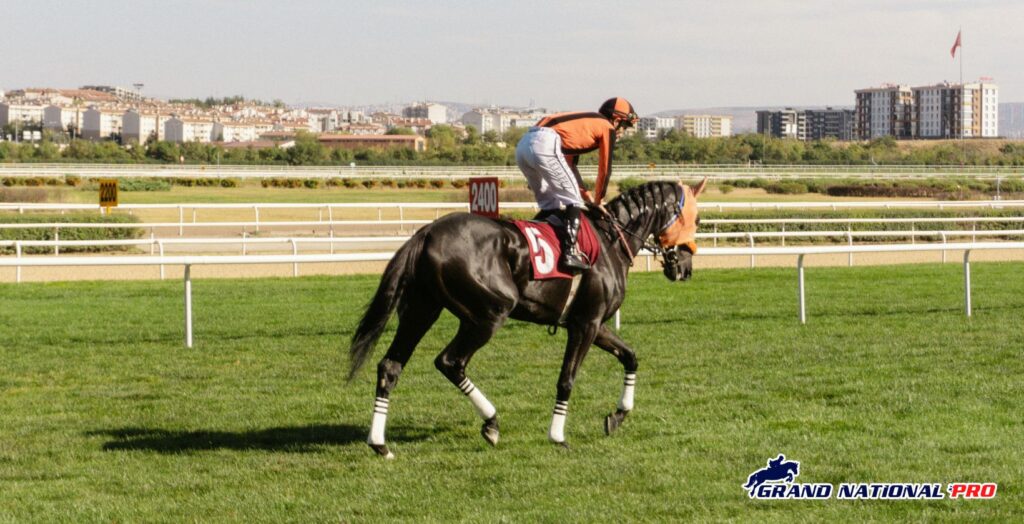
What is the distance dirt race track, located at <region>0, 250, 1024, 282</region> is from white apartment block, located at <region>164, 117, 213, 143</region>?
15973 centimetres

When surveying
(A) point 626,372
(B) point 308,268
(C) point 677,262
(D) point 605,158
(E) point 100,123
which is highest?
(E) point 100,123

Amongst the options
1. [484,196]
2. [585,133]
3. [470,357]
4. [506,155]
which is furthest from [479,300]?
[506,155]

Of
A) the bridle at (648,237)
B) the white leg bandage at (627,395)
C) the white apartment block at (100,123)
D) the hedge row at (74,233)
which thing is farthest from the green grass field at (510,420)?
the white apartment block at (100,123)

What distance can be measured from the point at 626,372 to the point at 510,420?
678 mm

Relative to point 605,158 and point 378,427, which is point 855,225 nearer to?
point 605,158

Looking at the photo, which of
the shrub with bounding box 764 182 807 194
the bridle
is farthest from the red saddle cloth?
the shrub with bounding box 764 182 807 194

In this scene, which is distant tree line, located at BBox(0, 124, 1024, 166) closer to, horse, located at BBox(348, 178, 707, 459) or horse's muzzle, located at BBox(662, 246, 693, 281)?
horse's muzzle, located at BBox(662, 246, 693, 281)

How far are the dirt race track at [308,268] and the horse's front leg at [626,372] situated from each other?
1104cm

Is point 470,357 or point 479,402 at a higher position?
point 470,357

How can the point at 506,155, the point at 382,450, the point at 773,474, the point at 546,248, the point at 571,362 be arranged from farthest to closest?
the point at 506,155
the point at 571,362
the point at 546,248
the point at 382,450
the point at 773,474

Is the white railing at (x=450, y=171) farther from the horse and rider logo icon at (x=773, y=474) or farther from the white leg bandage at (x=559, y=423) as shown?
the horse and rider logo icon at (x=773, y=474)

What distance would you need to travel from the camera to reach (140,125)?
186m

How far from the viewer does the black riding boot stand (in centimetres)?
610

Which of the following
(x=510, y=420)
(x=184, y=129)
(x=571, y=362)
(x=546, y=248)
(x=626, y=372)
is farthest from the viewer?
(x=184, y=129)
